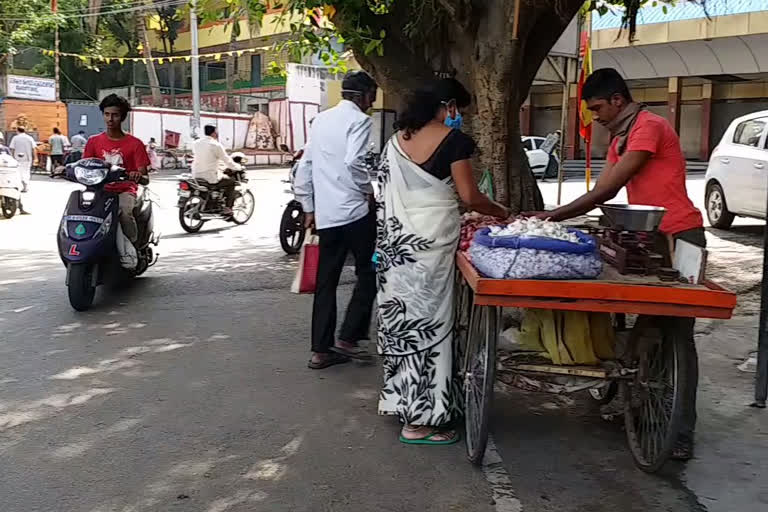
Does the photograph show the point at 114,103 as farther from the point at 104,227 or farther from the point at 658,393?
the point at 658,393

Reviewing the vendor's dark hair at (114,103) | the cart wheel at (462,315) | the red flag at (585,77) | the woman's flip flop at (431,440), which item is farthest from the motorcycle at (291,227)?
the woman's flip flop at (431,440)

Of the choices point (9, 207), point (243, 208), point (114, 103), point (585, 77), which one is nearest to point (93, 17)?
point (9, 207)

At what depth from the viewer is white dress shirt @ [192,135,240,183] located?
1248 centimetres

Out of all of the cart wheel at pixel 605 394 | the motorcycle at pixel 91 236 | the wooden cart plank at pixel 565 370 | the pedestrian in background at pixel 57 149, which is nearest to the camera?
the wooden cart plank at pixel 565 370

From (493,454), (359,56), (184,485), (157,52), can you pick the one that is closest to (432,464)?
(493,454)

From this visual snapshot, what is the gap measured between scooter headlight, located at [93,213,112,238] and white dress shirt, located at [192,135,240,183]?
17.6 feet

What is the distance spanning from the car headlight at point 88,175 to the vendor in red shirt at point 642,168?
14.4ft

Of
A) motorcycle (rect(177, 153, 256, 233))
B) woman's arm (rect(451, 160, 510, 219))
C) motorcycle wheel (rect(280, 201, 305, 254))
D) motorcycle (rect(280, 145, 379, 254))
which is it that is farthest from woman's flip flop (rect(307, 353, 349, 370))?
motorcycle (rect(177, 153, 256, 233))

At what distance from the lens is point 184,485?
369cm

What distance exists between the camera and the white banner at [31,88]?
1299 inches

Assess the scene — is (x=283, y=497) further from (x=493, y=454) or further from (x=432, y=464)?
(x=493, y=454)

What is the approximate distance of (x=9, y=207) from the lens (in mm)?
14297

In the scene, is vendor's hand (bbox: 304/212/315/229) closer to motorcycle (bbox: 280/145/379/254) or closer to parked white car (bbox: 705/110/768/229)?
motorcycle (bbox: 280/145/379/254)

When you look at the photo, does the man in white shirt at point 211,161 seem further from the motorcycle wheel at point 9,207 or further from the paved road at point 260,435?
the paved road at point 260,435
